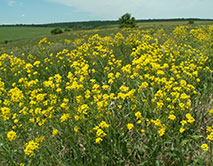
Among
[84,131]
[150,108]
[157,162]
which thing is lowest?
[157,162]

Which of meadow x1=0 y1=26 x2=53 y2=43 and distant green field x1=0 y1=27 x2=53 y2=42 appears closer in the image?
meadow x1=0 y1=26 x2=53 y2=43

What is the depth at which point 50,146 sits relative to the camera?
103 inches

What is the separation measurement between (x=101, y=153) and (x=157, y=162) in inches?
31.8

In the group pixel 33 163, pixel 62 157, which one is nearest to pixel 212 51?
pixel 62 157

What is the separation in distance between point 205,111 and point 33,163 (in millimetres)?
3144

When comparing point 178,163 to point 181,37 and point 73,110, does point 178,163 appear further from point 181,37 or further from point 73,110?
point 181,37

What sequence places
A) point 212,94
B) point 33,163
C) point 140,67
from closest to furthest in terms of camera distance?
point 33,163 → point 212,94 → point 140,67

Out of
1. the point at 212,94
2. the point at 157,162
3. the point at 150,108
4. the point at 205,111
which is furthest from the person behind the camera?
the point at 212,94

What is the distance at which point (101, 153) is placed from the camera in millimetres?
2549

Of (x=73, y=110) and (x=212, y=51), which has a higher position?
(x=212, y=51)

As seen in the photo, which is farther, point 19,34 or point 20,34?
point 19,34

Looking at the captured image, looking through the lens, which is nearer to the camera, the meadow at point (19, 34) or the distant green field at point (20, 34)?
the meadow at point (19, 34)

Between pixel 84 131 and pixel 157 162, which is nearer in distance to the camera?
pixel 157 162

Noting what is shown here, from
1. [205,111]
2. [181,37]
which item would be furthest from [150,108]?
[181,37]
